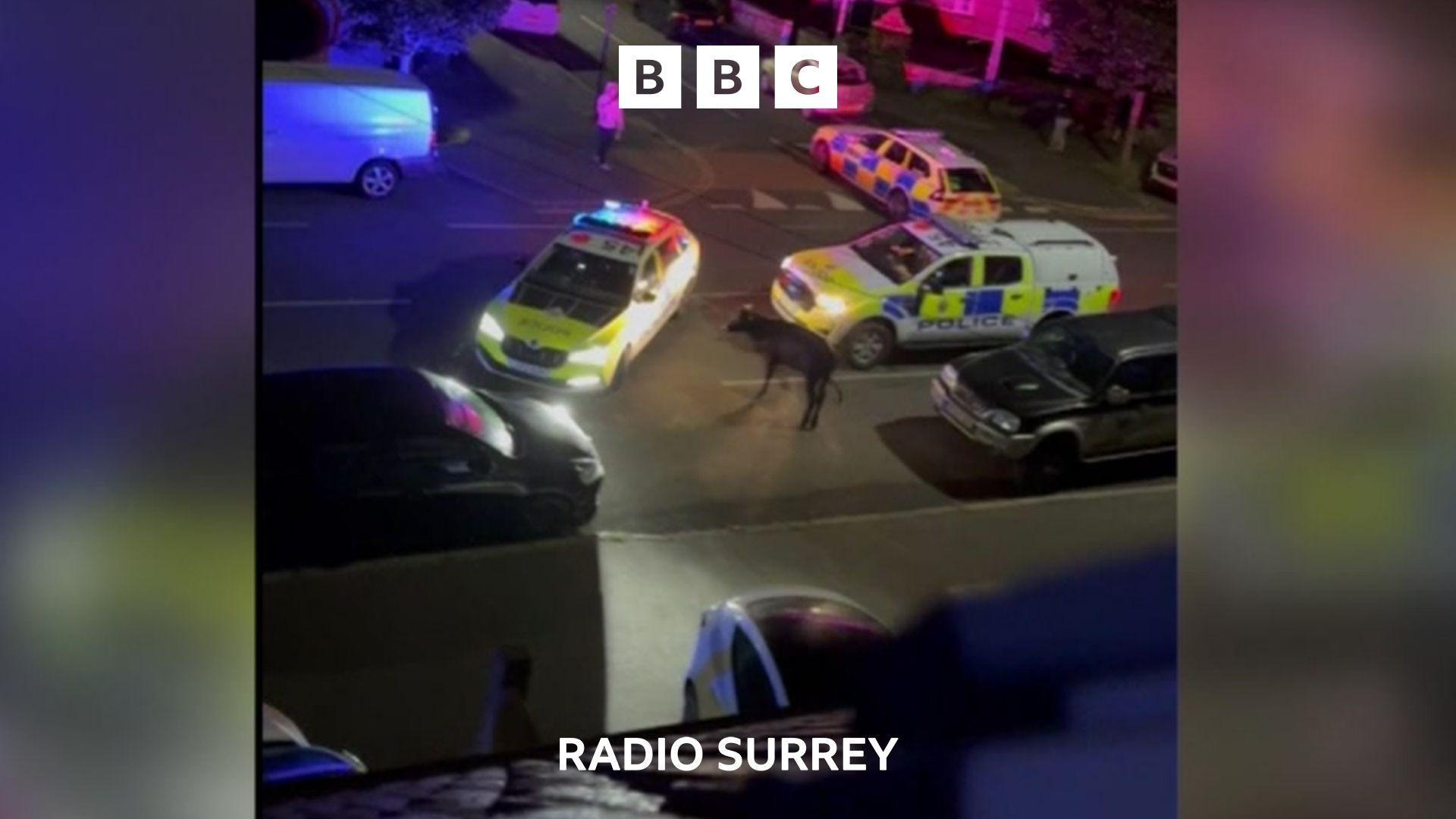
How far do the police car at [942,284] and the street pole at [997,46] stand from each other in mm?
230

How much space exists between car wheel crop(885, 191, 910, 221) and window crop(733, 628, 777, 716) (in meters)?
0.69

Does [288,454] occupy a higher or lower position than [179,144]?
lower

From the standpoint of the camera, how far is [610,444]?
8.05 ft

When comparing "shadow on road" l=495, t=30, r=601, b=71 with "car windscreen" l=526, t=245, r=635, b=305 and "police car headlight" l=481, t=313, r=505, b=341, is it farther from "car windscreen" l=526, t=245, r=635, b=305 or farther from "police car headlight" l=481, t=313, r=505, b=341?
"police car headlight" l=481, t=313, r=505, b=341

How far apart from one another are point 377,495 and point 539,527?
0.24 m

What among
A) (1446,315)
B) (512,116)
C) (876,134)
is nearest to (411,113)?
(512,116)

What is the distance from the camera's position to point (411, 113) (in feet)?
7.98

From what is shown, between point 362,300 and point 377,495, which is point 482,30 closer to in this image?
point 362,300

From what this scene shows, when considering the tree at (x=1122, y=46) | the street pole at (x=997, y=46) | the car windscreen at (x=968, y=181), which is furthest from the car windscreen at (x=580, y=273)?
the tree at (x=1122, y=46)

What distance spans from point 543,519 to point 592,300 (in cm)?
34

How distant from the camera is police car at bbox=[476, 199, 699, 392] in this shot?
2.44m

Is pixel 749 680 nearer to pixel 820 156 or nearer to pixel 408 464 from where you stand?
pixel 408 464

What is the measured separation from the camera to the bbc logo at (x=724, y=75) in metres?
2.46

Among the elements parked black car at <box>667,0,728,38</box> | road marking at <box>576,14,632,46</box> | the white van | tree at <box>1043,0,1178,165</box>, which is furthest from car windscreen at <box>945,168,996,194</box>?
the white van
